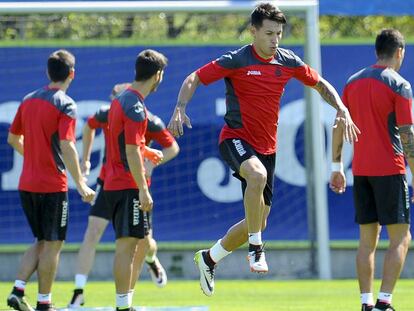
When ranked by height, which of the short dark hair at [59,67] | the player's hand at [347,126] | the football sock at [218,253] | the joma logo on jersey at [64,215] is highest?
the short dark hair at [59,67]

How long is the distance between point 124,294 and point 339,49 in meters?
7.75

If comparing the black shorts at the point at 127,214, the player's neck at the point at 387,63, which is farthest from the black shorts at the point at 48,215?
the player's neck at the point at 387,63

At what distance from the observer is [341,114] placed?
9.70 m

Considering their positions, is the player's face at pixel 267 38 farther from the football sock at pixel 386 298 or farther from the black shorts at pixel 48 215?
the black shorts at pixel 48 215

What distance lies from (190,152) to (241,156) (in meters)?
7.11

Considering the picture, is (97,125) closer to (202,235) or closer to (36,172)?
(36,172)

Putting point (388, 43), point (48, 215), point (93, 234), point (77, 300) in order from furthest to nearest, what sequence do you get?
point (93, 234)
point (77, 300)
point (48, 215)
point (388, 43)

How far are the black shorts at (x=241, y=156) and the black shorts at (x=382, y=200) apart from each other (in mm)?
918

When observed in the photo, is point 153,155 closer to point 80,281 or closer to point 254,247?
point 254,247

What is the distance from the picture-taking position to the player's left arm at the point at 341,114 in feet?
31.2

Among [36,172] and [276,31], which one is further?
[36,172]

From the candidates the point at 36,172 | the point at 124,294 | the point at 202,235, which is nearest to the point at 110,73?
the point at 202,235

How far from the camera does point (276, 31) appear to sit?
9.81m

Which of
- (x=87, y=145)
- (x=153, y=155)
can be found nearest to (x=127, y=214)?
(x=153, y=155)
